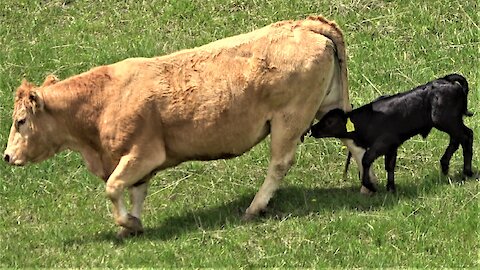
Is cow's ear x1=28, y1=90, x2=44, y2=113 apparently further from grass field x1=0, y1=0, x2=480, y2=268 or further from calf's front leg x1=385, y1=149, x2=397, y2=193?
calf's front leg x1=385, y1=149, x2=397, y2=193

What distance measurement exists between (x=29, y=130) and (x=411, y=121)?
3987 mm

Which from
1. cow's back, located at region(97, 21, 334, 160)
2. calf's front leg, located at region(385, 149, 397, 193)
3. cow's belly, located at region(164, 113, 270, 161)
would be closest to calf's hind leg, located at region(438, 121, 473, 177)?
calf's front leg, located at region(385, 149, 397, 193)

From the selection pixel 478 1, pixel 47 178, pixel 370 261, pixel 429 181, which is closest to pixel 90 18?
pixel 47 178

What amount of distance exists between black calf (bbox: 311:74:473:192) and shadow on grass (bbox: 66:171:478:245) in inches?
8.6

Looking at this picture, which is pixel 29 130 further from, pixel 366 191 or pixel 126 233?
pixel 366 191

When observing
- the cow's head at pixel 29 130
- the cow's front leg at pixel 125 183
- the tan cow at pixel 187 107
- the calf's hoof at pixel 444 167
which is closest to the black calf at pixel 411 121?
the calf's hoof at pixel 444 167

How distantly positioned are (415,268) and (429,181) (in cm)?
195

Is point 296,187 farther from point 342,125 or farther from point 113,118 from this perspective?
point 113,118

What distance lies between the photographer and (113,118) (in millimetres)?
9547

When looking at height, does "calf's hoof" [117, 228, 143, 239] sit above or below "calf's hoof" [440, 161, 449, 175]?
below

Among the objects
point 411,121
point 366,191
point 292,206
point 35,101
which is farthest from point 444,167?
point 35,101

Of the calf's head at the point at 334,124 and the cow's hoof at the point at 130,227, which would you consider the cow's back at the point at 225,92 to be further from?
the cow's hoof at the point at 130,227

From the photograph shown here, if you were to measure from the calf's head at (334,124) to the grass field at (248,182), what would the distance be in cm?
63

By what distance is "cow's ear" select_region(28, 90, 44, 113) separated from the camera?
9.74 m
